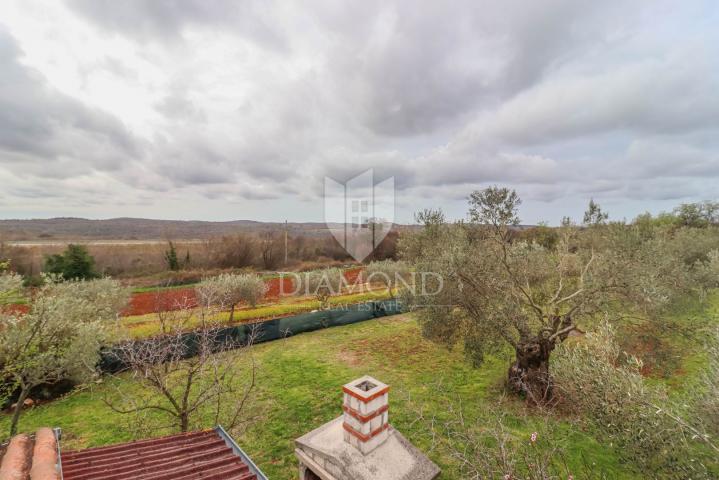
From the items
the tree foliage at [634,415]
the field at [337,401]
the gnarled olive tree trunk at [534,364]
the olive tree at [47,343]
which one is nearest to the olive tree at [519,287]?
the gnarled olive tree trunk at [534,364]

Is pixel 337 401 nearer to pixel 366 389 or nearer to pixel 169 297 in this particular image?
pixel 366 389

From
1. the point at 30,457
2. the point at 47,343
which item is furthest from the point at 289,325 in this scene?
the point at 30,457

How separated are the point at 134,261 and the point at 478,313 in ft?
165

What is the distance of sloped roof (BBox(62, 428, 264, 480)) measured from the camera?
435 cm

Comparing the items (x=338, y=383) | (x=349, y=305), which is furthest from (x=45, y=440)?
(x=349, y=305)

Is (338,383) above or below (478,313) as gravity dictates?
below

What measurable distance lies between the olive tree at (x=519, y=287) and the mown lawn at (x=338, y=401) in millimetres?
1639

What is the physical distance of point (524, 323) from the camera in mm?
8812

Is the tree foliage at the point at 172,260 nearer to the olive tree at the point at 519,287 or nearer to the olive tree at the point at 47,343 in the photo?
the olive tree at the point at 47,343

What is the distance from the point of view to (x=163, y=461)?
186 inches

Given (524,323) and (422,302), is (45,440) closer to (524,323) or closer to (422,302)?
(422,302)

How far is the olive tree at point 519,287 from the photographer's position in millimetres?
8406

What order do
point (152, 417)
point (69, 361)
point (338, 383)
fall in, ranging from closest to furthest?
1. point (152, 417)
2. point (69, 361)
3. point (338, 383)

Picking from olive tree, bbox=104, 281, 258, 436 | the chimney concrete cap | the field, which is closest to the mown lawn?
the field
